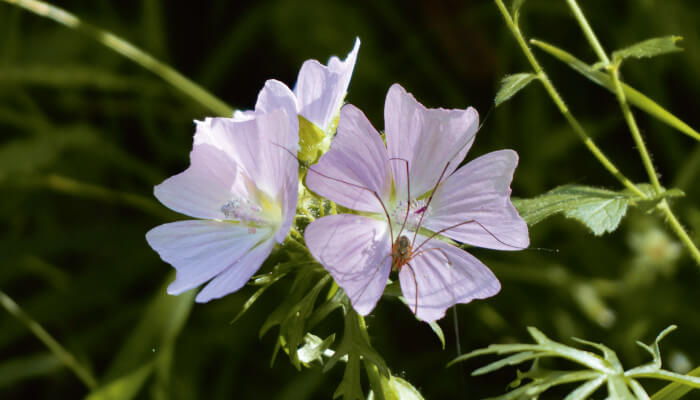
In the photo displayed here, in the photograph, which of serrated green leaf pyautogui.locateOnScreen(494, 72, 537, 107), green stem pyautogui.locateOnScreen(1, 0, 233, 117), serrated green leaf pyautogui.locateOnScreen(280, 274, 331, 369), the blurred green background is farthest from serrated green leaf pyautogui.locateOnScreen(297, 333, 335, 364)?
green stem pyautogui.locateOnScreen(1, 0, 233, 117)

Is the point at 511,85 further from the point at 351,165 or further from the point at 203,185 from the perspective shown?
the point at 203,185

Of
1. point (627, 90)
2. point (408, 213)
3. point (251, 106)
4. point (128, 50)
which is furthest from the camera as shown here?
point (251, 106)

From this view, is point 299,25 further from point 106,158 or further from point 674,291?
point 674,291

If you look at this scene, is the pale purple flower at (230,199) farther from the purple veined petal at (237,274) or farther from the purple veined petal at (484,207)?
the purple veined petal at (484,207)

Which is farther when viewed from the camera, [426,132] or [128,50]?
[128,50]

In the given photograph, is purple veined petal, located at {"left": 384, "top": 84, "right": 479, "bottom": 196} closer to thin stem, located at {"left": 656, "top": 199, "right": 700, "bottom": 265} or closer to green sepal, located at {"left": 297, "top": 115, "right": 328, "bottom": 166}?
green sepal, located at {"left": 297, "top": 115, "right": 328, "bottom": 166}

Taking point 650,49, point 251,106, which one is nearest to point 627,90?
point 650,49

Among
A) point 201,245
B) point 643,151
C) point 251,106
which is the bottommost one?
point 251,106
